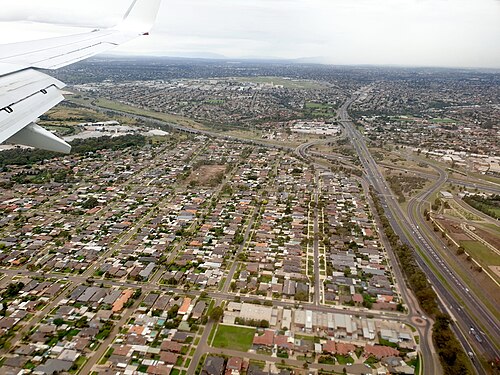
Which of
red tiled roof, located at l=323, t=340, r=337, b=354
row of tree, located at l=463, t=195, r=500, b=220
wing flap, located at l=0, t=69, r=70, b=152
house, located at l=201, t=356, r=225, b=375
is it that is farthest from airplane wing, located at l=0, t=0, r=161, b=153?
row of tree, located at l=463, t=195, r=500, b=220

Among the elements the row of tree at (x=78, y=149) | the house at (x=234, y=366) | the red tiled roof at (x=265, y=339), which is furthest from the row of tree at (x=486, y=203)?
the row of tree at (x=78, y=149)

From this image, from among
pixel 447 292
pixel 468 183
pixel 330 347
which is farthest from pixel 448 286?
pixel 468 183

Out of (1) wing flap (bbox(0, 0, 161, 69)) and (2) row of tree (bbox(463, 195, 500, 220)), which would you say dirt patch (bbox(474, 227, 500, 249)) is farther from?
(1) wing flap (bbox(0, 0, 161, 69))

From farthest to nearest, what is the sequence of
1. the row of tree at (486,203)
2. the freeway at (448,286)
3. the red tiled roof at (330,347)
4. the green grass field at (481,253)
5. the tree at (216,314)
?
the row of tree at (486,203), the green grass field at (481,253), the tree at (216,314), the freeway at (448,286), the red tiled roof at (330,347)

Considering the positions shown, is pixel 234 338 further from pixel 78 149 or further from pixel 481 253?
pixel 78 149

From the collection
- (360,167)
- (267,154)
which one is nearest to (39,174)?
(267,154)

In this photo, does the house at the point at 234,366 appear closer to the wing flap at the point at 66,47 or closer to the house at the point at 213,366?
the house at the point at 213,366
